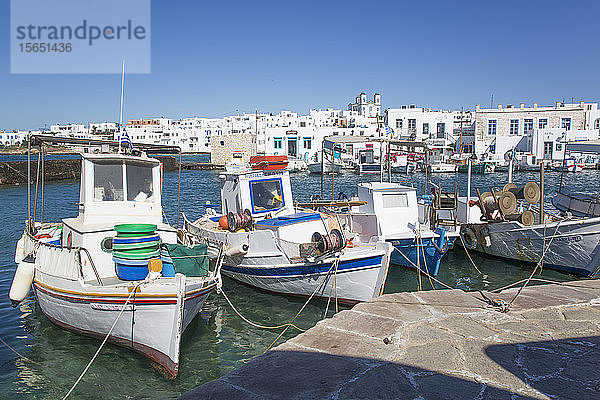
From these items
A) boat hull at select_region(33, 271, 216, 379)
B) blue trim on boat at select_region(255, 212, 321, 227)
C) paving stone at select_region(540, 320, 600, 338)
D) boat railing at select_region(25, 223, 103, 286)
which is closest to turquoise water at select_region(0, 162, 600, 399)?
boat hull at select_region(33, 271, 216, 379)

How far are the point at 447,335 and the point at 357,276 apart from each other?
7458 mm

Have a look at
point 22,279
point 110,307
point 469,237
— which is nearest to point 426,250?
point 469,237

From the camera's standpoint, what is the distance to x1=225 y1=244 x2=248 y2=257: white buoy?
13003mm

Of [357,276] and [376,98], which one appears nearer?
[357,276]

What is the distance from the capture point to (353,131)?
310 ft

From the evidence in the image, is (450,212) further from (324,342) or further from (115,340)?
(324,342)

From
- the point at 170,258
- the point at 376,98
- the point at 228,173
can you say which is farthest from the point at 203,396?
the point at 376,98

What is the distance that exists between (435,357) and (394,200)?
12.7 metres

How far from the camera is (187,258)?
9.79 metres

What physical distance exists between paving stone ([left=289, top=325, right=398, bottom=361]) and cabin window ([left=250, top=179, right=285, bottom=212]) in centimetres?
1022

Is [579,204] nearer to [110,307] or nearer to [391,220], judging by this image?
[391,220]

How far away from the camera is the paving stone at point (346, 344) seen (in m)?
4.05

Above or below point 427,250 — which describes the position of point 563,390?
above

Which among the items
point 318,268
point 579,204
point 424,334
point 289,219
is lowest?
point 318,268
